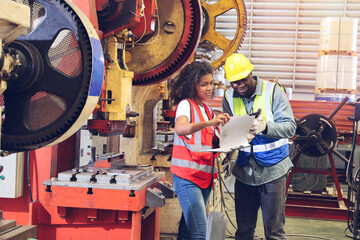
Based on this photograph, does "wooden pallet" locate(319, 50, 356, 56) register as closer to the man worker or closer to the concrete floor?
the concrete floor

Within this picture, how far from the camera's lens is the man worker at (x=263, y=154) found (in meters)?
3.02

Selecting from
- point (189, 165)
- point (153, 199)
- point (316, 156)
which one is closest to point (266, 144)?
point (189, 165)

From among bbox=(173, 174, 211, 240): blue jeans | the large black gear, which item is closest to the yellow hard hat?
bbox=(173, 174, 211, 240): blue jeans

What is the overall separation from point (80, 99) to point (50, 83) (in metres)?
0.13

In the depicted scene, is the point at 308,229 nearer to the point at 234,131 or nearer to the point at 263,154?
the point at 263,154

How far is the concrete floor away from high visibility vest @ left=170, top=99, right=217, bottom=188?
2167 mm

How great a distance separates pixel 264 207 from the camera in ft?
10.0

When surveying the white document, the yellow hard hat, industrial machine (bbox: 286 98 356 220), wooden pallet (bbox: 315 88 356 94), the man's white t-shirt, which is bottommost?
industrial machine (bbox: 286 98 356 220)

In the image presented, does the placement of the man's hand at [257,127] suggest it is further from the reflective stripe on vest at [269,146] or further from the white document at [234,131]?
the reflective stripe on vest at [269,146]

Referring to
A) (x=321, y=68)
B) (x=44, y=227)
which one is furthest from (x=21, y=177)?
(x=321, y=68)

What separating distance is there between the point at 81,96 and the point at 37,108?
19 centimetres

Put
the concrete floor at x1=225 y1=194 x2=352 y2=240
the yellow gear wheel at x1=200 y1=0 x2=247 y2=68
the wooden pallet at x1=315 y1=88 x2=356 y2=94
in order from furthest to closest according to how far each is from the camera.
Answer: the wooden pallet at x1=315 y1=88 x2=356 y2=94 → the yellow gear wheel at x1=200 y1=0 x2=247 y2=68 → the concrete floor at x1=225 y1=194 x2=352 y2=240

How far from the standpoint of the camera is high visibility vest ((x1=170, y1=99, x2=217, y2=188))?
272 centimetres

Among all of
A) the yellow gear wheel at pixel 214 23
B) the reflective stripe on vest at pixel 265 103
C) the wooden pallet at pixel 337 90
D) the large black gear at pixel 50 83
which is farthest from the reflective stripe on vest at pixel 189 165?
the wooden pallet at pixel 337 90
